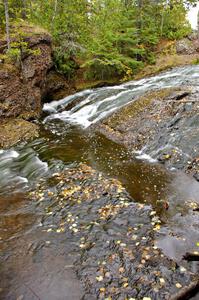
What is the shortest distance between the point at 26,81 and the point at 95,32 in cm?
915

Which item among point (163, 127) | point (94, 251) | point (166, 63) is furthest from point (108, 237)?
point (166, 63)

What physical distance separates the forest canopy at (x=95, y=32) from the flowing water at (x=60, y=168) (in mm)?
4780

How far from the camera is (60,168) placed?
8.53 meters

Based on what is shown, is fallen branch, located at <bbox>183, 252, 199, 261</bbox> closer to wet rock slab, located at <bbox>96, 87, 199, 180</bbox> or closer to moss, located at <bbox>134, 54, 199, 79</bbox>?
wet rock slab, located at <bbox>96, 87, 199, 180</bbox>

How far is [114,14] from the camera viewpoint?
65.9 ft

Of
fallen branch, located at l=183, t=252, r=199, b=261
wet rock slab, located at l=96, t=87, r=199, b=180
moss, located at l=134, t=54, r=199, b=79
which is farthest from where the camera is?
moss, located at l=134, t=54, r=199, b=79

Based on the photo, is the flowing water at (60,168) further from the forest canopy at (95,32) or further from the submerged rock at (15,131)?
the forest canopy at (95,32)

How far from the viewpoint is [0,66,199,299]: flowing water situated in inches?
186

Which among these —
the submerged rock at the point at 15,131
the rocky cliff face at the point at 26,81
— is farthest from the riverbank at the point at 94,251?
the rocky cliff face at the point at 26,81

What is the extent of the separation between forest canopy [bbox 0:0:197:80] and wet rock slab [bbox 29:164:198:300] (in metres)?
12.1

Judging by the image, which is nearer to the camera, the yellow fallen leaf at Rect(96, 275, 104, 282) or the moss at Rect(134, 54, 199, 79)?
the yellow fallen leaf at Rect(96, 275, 104, 282)

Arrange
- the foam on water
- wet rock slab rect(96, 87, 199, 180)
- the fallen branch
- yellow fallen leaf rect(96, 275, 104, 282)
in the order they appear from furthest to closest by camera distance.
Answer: the foam on water < wet rock slab rect(96, 87, 199, 180) < the fallen branch < yellow fallen leaf rect(96, 275, 104, 282)

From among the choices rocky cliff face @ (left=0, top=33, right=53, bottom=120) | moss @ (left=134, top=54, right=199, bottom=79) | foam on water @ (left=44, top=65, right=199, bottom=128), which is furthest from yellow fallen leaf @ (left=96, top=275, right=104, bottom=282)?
moss @ (left=134, top=54, right=199, bottom=79)

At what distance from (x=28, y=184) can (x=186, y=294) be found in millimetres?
5049
